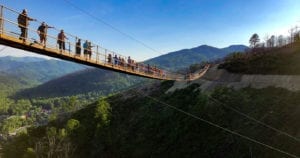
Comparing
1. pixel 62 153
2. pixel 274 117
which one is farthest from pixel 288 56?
pixel 62 153

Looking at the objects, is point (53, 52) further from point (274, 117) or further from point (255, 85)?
point (255, 85)

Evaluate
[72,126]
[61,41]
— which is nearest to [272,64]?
[61,41]

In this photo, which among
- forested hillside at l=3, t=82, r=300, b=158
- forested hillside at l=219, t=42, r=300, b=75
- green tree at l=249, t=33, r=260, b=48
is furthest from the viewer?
green tree at l=249, t=33, r=260, b=48

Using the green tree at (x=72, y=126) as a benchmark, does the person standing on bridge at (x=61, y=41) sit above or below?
above

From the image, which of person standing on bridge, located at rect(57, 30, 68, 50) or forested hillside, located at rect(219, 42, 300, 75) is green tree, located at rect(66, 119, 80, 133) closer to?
forested hillside, located at rect(219, 42, 300, 75)

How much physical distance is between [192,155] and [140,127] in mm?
14888

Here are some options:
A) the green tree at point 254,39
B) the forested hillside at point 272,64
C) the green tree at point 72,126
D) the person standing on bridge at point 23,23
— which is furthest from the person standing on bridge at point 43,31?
the green tree at point 254,39

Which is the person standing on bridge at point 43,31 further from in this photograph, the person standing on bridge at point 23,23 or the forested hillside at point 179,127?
the forested hillside at point 179,127

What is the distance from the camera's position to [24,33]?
14219 mm

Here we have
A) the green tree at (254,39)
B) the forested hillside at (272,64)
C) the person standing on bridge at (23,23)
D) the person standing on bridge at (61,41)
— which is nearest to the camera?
the person standing on bridge at (23,23)

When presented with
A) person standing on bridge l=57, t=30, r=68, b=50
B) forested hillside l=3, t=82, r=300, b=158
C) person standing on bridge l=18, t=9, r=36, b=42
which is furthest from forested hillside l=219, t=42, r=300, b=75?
person standing on bridge l=18, t=9, r=36, b=42

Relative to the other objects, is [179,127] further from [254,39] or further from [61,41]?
[254,39]

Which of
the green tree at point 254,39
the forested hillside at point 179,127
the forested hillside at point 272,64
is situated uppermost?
the green tree at point 254,39

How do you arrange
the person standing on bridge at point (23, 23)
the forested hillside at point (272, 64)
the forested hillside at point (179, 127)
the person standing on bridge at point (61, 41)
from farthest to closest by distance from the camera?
the forested hillside at point (272, 64), the forested hillside at point (179, 127), the person standing on bridge at point (61, 41), the person standing on bridge at point (23, 23)
